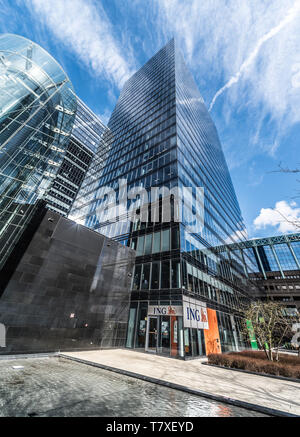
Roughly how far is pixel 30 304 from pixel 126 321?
10.1m

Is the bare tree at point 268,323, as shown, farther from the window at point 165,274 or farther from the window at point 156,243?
the window at point 156,243

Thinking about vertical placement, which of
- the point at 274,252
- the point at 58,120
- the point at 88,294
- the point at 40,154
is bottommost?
the point at 88,294

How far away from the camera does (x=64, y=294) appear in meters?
12.6

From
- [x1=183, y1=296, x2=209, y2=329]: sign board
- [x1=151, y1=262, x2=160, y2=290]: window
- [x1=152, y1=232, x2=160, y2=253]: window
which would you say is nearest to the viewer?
[x1=183, y1=296, x2=209, y2=329]: sign board

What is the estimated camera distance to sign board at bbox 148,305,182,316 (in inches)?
618

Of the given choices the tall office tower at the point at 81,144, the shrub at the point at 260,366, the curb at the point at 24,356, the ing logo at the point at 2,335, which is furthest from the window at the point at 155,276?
the tall office tower at the point at 81,144

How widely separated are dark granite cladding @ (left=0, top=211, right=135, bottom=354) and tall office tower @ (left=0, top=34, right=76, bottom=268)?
1.92 meters

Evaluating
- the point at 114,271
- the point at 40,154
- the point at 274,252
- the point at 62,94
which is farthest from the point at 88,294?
the point at 274,252

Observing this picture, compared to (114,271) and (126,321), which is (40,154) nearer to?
Answer: (114,271)

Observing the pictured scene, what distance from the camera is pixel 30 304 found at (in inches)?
426

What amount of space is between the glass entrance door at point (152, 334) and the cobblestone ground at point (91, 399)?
32.4 feet

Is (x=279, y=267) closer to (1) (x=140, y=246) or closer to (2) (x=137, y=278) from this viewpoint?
(1) (x=140, y=246)

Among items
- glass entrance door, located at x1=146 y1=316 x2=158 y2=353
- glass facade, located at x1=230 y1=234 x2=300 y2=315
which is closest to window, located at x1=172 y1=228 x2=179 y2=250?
glass entrance door, located at x1=146 y1=316 x2=158 y2=353

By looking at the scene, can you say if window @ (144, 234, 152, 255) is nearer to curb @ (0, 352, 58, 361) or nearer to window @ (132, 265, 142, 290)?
window @ (132, 265, 142, 290)
